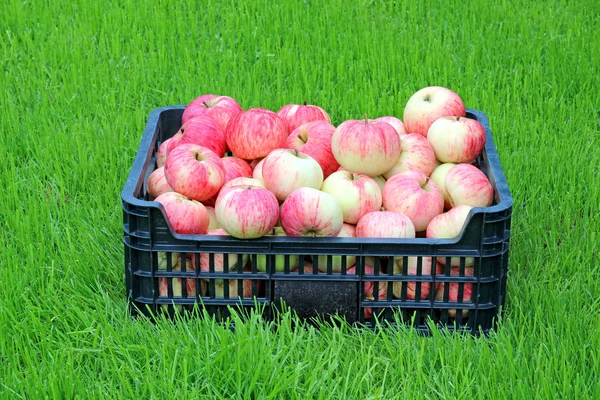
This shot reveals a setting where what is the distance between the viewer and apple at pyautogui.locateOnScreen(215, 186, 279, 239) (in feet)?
7.80

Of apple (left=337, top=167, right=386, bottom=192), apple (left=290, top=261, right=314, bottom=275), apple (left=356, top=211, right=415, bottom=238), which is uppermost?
apple (left=337, top=167, right=386, bottom=192)

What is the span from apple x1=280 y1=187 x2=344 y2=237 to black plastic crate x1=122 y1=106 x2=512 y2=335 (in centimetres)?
5

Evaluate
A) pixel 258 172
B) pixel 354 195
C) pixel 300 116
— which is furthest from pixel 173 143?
pixel 354 195

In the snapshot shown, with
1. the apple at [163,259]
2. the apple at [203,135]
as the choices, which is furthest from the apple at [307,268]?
the apple at [203,135]

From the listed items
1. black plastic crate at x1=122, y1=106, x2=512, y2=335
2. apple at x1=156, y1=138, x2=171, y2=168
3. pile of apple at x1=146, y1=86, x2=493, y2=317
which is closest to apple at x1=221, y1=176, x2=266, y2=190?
pile of apple at x1=146, y1=86, x2=493, y2=317

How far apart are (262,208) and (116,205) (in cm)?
104

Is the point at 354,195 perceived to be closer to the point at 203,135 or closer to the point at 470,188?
the point at 470,188

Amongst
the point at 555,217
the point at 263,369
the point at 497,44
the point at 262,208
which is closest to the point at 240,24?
the point at 497,44

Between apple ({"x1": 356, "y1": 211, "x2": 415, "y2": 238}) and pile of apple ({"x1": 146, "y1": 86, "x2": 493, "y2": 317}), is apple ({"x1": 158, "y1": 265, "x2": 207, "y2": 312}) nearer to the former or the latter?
pile of apple ({"x1": 146, "y1": 86, "x2": 493, "y2": 317})

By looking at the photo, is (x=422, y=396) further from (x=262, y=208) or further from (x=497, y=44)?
(x=497, y=44)

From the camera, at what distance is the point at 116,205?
327cm

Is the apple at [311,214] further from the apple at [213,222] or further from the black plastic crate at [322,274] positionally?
the apple at [213,222]

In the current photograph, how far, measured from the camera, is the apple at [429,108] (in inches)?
119

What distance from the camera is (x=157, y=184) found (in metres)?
2.80
